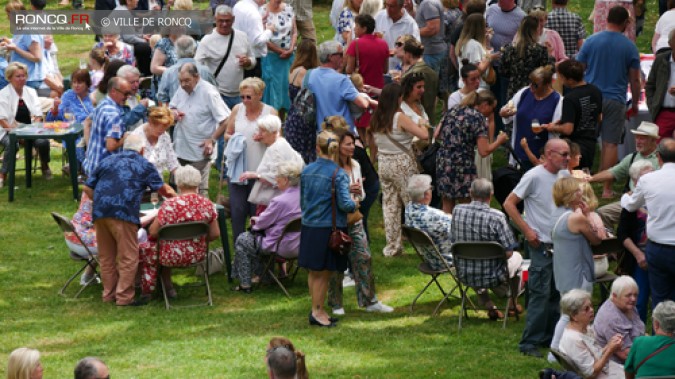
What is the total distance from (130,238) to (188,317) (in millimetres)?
908

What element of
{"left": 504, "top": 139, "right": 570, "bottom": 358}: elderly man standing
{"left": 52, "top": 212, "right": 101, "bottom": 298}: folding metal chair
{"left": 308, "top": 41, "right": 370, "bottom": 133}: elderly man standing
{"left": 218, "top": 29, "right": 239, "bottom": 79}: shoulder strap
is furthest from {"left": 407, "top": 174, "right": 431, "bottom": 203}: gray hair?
{"left": 218, "top": 29, "right": 239, "bottom": 79}: shoulder strap

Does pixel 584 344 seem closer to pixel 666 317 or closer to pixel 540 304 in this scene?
pixel 666 317

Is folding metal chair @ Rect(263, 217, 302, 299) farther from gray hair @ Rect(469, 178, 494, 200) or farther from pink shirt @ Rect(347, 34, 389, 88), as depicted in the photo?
pink shirt @ Rect(347, 34, 389, 88)

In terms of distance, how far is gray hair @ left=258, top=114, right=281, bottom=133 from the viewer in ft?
41.3

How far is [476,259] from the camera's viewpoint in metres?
11.1

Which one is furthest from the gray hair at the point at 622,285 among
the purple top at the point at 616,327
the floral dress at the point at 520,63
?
the floral dress at the point at 520,63

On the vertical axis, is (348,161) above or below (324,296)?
above

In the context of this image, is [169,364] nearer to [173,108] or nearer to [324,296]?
[324,296]

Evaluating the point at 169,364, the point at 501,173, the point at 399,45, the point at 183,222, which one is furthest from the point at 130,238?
the point at 399,45

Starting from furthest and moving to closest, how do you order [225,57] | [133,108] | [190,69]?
[225,57] → [133,108] → [190,69]

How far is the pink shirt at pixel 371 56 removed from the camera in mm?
15320

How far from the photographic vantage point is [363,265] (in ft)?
38.9

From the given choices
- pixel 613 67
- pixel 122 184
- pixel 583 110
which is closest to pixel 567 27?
pixel 613 67

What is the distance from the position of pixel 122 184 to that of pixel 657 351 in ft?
17.8
